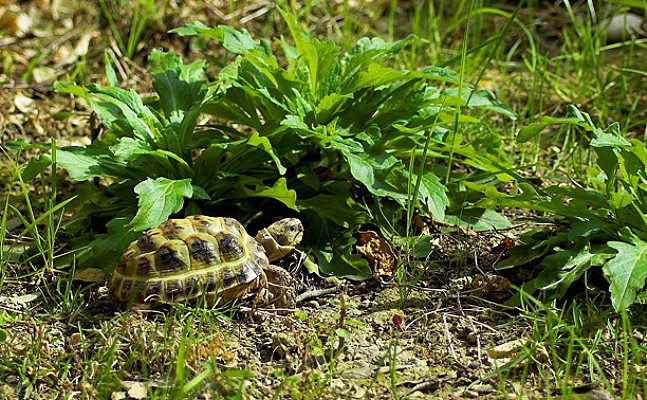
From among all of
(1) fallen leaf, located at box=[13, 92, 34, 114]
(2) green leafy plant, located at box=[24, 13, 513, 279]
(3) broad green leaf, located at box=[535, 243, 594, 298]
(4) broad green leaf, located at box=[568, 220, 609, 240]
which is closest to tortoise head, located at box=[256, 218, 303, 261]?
(2) green leafy plant, located at box=[24, 13, 513, 279]

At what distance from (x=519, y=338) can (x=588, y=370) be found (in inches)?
10.9

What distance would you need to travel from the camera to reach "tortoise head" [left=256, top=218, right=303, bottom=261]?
3008 millimetres

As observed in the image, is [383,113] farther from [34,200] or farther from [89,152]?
[34,200]

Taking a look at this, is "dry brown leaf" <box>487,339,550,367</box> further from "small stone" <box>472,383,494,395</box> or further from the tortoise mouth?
the tortoise mouth

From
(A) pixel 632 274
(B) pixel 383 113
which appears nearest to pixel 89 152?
(B) pixel 383 113

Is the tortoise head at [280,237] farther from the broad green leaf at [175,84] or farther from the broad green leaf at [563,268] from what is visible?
the broad green leaf at [563,268]

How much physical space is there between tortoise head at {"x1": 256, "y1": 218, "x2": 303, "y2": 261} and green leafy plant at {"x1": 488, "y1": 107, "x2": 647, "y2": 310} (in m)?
0.90

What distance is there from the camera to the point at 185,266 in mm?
2748

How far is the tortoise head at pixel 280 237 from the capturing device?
9.87 feet

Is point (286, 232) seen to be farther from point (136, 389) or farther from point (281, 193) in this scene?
point (136, 389)

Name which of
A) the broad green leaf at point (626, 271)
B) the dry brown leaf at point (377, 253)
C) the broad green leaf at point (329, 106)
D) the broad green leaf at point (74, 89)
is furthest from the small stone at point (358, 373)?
the broad green leaf at point (74, 89)

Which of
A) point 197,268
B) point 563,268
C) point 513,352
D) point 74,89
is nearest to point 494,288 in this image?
point 563,268

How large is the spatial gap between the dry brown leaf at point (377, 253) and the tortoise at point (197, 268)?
443 millimetres

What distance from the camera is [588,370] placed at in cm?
253
